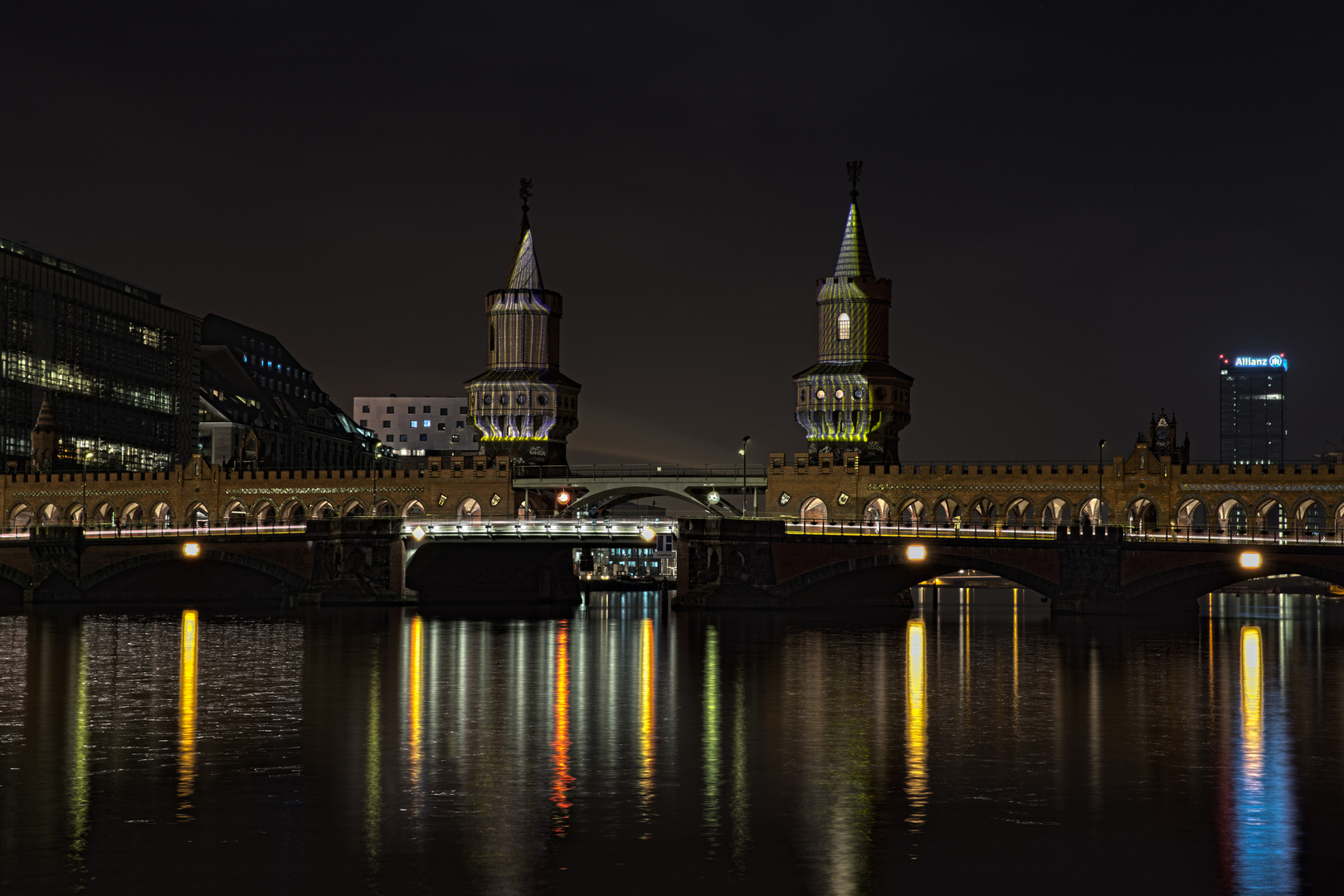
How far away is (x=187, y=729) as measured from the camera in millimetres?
37125

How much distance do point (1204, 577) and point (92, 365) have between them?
421 ft

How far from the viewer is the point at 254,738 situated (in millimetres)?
35500

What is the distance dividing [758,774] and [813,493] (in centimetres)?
9887

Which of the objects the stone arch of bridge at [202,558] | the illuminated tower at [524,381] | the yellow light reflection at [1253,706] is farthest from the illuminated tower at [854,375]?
the yellow light reflection at [1253,706]

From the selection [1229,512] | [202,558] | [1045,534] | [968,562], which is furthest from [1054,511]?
[202,558]

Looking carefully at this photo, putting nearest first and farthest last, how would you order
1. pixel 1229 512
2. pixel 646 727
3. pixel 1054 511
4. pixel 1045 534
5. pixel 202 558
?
pixel 646 727 < pixel 1045 534 < pixel 202 558 < pixel 1229 512 < pixel 1054 511

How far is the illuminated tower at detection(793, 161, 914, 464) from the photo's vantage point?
13600cm

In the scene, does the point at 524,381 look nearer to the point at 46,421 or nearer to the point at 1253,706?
the point at 46,421

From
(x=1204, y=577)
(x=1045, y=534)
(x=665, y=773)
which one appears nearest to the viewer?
(x=665, y=773)

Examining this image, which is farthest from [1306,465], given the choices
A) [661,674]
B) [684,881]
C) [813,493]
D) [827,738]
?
[684,881]

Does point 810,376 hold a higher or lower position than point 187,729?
higher

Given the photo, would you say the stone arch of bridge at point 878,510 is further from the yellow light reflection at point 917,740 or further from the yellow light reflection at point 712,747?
the yellow light reflection at point 712,747

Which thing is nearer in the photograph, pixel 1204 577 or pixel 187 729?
pixel 187 729

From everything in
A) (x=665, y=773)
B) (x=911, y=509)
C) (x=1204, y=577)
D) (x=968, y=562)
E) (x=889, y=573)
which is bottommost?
(x=665, y=773)
